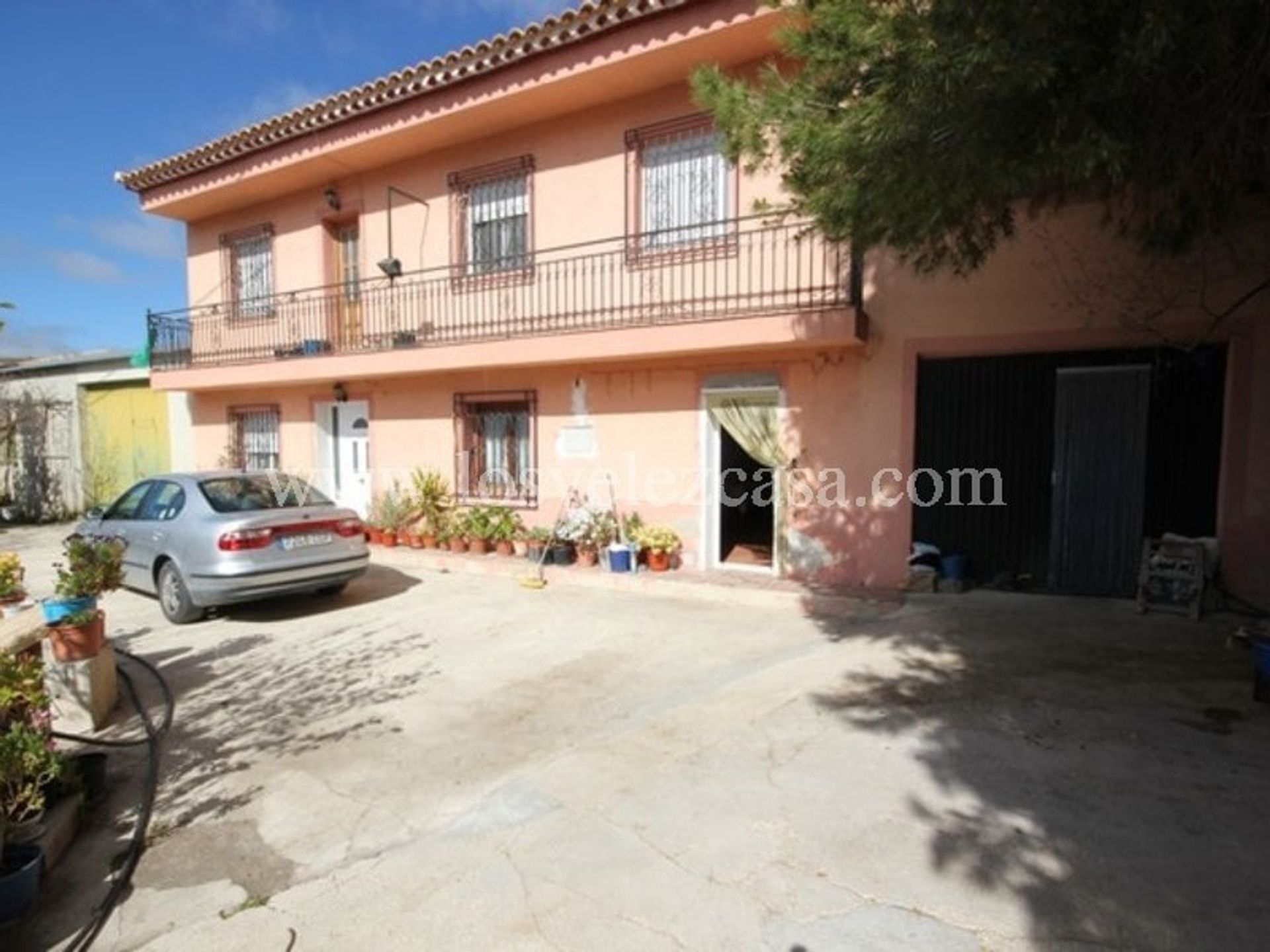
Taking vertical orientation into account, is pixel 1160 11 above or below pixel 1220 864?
→ above

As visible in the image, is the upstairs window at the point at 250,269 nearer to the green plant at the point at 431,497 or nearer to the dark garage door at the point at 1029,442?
the green plant at the point at 431,497

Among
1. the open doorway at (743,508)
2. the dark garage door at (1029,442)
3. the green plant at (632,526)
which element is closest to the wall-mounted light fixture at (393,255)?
the green plant at (632,526)

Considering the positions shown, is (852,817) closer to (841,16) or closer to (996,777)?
(996,777)

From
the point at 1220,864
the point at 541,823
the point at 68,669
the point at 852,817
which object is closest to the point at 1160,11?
the point at 1220,864

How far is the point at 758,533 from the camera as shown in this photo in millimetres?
10969

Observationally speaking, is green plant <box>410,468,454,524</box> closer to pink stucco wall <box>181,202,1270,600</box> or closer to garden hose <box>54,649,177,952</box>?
pink stucco wall <box>181,202,1270,600</box>

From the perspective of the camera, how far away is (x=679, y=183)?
29.2ft

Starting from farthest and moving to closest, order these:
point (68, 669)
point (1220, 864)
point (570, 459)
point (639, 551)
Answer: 1. point (570, 459)
2. point (639, 551)
3. point (68, 669)
4. point (1220, 864)

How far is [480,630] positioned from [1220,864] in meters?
5.59

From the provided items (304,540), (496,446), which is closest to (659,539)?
(496,446)

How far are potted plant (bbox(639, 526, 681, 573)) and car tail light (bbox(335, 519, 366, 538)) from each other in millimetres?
3374

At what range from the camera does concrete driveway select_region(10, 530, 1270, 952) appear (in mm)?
2576

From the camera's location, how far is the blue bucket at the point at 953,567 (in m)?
7.72

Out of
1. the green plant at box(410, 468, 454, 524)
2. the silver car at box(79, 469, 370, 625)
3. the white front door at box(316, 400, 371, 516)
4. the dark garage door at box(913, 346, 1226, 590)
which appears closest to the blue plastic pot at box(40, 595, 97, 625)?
the silver car at box(79, 469, 370, 625)
